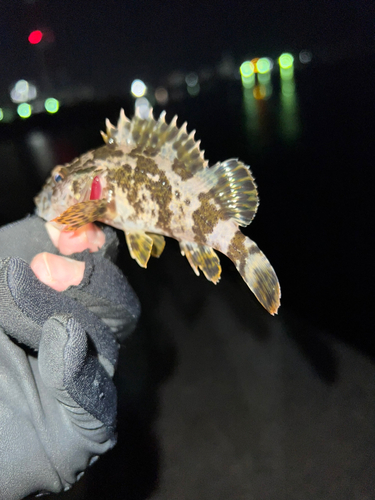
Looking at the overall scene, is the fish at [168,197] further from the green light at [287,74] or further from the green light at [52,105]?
the green light at [287,74]

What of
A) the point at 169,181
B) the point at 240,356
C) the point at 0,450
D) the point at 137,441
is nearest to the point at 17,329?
the point at 0,450

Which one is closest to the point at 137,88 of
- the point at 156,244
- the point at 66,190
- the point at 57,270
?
the point at 66,190

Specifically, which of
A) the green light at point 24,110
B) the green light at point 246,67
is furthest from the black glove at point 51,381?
the green light at point 246,67

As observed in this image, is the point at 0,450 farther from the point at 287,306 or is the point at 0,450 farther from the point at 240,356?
the point at 287,306

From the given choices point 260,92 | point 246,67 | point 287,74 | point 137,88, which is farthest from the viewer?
point 287,74

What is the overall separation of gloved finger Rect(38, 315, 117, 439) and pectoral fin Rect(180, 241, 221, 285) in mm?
303

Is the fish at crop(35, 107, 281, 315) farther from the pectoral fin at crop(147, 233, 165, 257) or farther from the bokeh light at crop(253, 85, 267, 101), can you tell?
the bokeh light at crop(253, 85, 267, 101)

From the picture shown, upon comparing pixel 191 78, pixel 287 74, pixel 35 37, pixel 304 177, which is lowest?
pixel 304 177

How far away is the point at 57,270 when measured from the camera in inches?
35.7

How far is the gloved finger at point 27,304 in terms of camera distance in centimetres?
79

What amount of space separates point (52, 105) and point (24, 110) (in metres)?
0.21

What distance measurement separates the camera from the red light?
1.58 m

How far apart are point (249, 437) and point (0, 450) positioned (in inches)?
36.4

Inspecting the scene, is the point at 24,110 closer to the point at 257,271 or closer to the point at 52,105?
the point at 52,105
